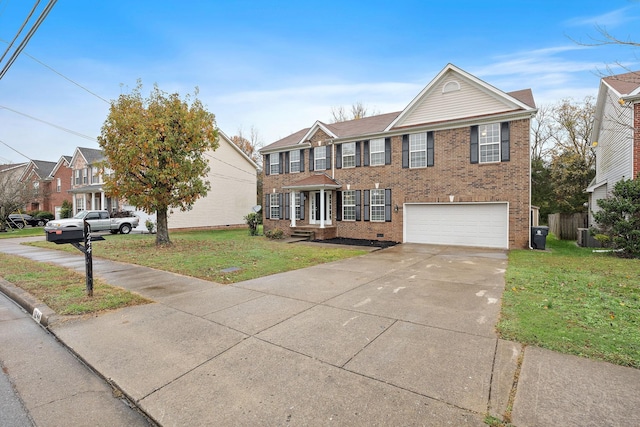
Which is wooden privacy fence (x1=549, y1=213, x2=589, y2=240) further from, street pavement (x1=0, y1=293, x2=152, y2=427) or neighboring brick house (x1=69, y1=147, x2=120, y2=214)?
neighboring brick house (x1=69, y1=147, x2=120, y2=214)

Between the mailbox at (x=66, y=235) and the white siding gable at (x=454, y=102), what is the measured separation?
1369 centimetres

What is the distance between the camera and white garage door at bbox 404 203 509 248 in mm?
13383

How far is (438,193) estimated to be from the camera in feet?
47.5

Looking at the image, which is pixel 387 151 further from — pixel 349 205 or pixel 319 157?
pixel 319 157

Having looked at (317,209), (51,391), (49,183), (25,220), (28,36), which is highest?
(28,36)

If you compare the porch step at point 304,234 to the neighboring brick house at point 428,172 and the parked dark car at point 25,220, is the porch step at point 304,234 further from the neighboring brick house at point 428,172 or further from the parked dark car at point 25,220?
the parked dark car at point 25,220

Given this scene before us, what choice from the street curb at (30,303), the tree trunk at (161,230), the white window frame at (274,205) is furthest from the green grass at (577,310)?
the white window frame at (274,205)

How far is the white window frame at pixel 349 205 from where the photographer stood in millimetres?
16945

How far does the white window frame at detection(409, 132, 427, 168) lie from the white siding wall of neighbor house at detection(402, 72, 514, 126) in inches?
27.5

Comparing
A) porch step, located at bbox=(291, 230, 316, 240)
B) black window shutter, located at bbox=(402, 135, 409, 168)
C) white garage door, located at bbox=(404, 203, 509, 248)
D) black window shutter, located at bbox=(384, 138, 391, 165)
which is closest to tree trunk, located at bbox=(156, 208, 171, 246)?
porch step, located at bbox=(291, 230, 316, 240)

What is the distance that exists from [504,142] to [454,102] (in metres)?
2.89

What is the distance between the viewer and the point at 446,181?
1425 cm

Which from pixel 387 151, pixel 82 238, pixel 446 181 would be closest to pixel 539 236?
pixel 446 181

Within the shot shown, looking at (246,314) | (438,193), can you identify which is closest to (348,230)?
(438,193)
